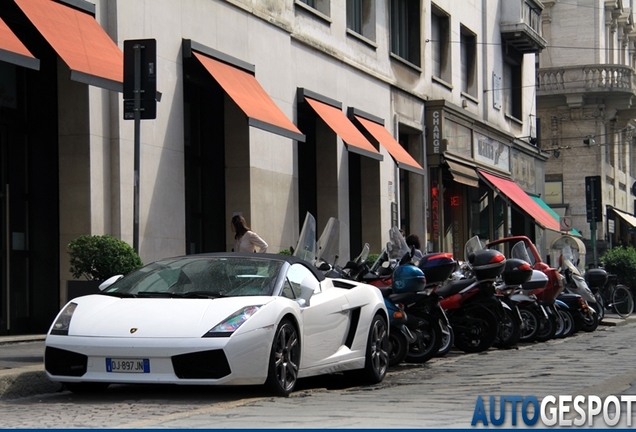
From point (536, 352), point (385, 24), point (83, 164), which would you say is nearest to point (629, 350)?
point (536, 352)

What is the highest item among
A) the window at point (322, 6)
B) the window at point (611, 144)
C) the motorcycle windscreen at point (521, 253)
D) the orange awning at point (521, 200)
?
the window at point (322, 6)

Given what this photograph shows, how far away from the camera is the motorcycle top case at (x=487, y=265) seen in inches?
615

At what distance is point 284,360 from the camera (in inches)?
380

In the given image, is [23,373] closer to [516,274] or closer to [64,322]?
[64,322]

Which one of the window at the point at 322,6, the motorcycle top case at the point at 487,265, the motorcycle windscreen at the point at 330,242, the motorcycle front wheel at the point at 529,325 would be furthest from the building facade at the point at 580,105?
the motorcycle windscreen at the point at 330,242

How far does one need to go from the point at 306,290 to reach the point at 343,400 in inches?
52.4

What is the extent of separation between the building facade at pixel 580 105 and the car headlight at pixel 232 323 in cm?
4262

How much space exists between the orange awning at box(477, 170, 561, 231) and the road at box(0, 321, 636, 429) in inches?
816

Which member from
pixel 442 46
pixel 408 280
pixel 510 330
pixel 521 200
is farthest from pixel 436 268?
pixel 521 200

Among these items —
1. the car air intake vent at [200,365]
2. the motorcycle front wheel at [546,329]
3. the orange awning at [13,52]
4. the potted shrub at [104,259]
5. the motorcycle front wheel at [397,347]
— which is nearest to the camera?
the car air intake vent at [200,365]

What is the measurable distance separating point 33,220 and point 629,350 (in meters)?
8.07

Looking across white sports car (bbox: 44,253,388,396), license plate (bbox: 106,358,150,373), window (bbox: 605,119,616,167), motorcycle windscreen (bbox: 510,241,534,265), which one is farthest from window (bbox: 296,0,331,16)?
window (bbox: 605,119,616,167)

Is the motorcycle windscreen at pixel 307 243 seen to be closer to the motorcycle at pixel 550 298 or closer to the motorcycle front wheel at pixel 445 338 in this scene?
the motorcycle front wheel at pixel 445 338

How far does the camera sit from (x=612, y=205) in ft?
183
